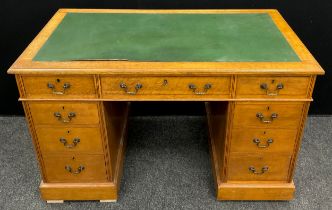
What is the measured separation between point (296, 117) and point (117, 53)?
860mm

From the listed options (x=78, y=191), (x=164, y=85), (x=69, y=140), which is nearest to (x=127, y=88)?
(x=164, y=85)

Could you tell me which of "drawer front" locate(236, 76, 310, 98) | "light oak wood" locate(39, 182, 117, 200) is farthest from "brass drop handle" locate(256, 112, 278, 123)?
"light oak wood" locate(39, 182, 117, 200)

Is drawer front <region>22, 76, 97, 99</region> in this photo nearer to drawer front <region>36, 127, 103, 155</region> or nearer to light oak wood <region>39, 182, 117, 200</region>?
drawer front <region>36, 127, 103, 155</region>

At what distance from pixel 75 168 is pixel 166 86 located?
0.66 meters

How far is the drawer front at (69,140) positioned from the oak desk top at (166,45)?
1.07 feet

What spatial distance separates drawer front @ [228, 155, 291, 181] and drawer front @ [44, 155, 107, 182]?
66 cm

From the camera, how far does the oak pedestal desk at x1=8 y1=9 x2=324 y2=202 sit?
1520 mm

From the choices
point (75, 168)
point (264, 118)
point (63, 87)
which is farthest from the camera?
point (75, 168)

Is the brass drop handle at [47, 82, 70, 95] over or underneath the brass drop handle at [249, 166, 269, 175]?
over

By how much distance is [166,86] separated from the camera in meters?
1.55

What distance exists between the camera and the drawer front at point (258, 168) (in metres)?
1.79

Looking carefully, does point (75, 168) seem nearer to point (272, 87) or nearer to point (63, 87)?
point (63, 87)

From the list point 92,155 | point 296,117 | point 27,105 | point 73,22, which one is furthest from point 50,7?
point 296,117

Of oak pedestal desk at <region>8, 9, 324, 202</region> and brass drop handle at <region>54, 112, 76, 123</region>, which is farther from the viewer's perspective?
brass drop handle at <region>54, 112, 76, 123</region>
